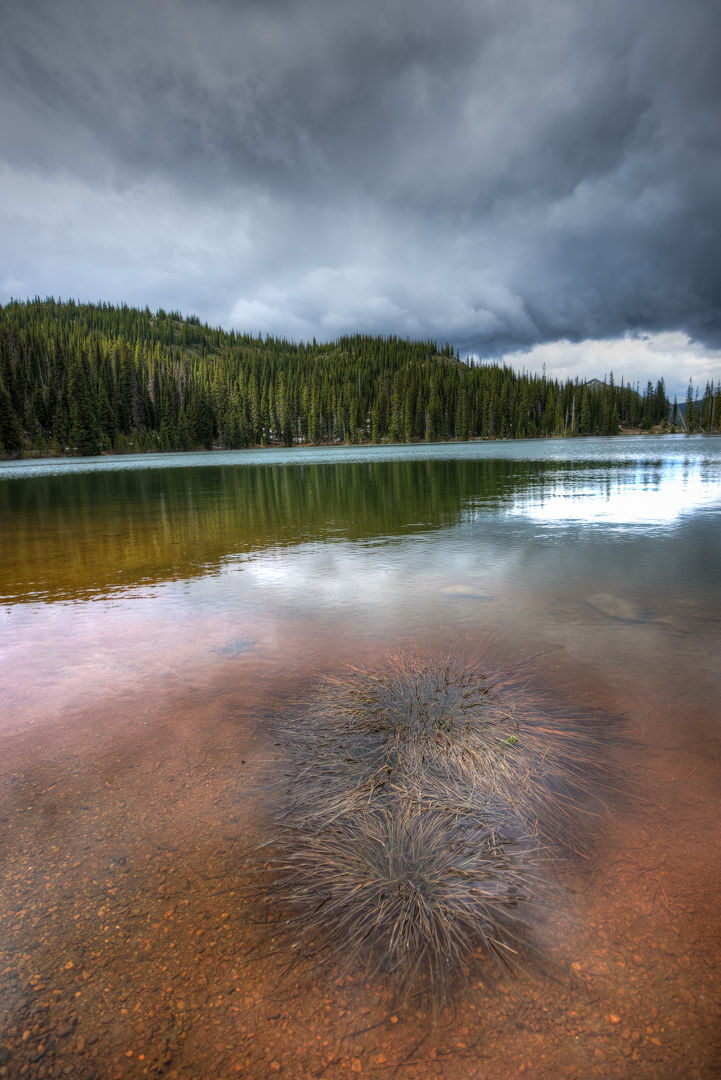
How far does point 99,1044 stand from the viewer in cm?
228

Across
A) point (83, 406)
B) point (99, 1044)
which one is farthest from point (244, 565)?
point (83, 406)

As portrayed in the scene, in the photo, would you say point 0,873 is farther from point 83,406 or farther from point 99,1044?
point 83,406

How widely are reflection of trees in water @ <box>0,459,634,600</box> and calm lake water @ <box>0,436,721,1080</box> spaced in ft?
0.91

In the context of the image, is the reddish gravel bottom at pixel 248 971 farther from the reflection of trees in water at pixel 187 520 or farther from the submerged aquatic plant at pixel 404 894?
the reflection of trees in water at pixel 187 520

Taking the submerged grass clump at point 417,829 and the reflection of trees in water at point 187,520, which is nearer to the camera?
the submerged grass clump at point 417,829

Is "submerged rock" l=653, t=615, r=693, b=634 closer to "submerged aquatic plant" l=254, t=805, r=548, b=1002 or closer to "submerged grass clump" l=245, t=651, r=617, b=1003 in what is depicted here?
"submerged grass clump" l=245, t=651, r=617, b=1003

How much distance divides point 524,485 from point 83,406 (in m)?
102

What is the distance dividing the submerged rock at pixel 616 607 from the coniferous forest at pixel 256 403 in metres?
106

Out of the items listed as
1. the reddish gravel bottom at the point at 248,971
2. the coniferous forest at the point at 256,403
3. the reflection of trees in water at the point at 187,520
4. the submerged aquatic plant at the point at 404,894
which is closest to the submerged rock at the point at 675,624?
the reddish gravel bottom at the point at 248,971

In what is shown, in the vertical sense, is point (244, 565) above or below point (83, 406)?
below

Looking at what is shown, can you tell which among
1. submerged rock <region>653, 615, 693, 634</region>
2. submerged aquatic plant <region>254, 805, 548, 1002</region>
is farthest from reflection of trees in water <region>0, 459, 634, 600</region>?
submerged aquatic plant <region>254, 805, 548, 1002</region>

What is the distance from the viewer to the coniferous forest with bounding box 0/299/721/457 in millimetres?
104688

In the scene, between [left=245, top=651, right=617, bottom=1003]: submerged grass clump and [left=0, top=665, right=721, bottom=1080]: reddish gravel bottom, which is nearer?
[left=0, top=665, right=721, bottom=1080]: reddish gravel bottom

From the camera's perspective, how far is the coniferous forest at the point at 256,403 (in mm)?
104688
